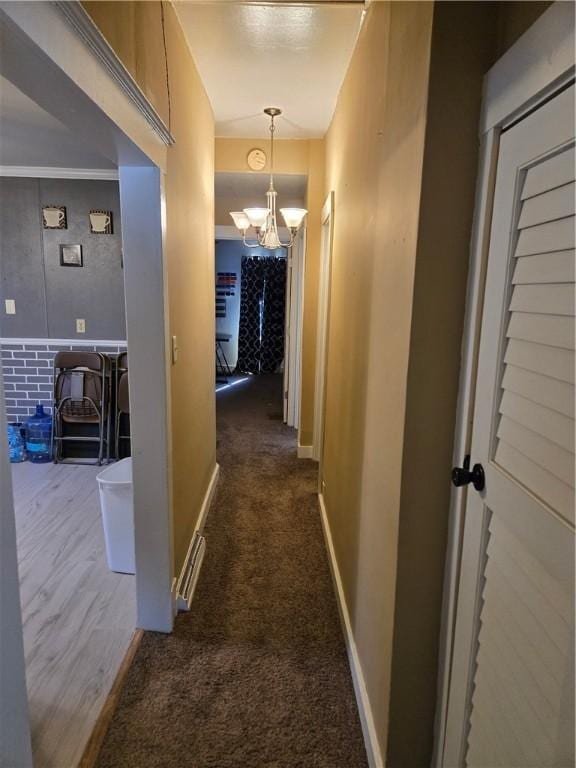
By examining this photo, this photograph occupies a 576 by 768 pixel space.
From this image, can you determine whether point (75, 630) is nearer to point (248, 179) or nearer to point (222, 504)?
point (222, 504)

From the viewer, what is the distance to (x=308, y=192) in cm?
368

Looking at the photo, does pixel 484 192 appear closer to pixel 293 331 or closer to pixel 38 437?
pixel 293 331

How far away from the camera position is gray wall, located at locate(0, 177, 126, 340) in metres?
3.62

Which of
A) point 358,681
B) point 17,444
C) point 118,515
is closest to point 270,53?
point 118,515

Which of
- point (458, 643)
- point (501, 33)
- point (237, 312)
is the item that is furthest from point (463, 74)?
point (237, 312)

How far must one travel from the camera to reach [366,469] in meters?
1.58

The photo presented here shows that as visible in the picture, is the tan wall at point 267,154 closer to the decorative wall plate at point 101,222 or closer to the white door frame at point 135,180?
the decorative wall plate at point 101,222

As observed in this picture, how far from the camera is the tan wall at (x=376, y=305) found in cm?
112

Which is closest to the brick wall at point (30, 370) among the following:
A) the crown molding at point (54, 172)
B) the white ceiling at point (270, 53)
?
the crown molding at point (54, 172)

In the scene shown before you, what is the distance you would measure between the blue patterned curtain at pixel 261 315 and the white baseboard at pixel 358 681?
6.18 metres

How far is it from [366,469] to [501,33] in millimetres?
1219

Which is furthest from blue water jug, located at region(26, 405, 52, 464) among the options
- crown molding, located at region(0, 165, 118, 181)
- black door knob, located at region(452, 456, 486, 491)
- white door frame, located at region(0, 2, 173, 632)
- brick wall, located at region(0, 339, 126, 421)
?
black door knob, located at region(452, 456, 486, 491)

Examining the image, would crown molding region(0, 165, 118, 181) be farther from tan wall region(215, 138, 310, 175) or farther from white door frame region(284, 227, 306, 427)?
white door frame region(284, 227, 306, 427)

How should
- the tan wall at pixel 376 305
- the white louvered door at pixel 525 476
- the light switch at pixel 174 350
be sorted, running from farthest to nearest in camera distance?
the light switch at pixel 174 350 → the tan wall at pixel 376 305 → the white louvered door at pixel 525 476
